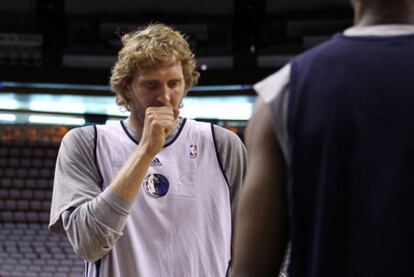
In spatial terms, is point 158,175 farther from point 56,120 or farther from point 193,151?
point 56,120

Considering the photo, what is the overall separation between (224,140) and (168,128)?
284mm

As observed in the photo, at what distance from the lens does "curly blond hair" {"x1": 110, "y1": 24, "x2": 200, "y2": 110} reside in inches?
82.9

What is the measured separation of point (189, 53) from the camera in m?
2.23

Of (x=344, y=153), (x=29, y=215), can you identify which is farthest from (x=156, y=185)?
(x=29, y=215)

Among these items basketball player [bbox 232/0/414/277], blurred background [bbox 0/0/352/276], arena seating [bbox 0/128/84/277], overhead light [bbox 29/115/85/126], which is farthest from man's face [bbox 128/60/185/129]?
overhead light [bbox 29/115/85/126]

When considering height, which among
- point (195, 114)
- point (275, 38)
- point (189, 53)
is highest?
point (189, 53)

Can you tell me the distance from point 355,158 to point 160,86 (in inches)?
43.8

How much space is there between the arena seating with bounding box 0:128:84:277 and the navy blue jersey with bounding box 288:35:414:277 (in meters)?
11.6

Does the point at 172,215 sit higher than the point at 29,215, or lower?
higher

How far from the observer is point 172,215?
210 centimetres

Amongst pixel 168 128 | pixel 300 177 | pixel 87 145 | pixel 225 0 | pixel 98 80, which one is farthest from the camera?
pixel 225 0

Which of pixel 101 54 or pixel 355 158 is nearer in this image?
pixel 355 158

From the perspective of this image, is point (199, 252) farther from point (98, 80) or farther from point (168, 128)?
point (98, 80)

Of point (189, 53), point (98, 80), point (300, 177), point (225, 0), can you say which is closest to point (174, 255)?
point (189, 53)
